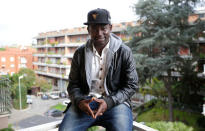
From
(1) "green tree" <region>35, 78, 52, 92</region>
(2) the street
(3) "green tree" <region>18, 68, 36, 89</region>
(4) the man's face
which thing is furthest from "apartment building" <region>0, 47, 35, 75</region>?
(4) the man's face

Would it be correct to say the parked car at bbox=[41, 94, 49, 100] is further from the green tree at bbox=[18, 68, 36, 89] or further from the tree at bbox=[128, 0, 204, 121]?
the tree at bbox=[128, 0, 204, 121]

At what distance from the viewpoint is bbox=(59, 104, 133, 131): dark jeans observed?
76 cm

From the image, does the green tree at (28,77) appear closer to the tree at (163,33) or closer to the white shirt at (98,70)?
the tree at (163,33)

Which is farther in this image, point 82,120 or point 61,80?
point 61,80

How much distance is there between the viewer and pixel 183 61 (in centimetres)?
450

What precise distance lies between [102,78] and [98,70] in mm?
39

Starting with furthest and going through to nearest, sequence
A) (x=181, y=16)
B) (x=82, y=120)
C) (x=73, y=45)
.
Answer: (x=73, y=45)
(x=181, y=16)
(x=82, y=120)

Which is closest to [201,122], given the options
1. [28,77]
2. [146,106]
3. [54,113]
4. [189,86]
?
[189,86]

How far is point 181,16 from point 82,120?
13.3 ft

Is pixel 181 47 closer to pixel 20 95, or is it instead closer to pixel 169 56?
pixel 169 56

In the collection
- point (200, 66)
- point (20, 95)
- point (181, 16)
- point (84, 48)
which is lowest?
point (20, 95)

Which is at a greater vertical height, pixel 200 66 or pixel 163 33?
pixel 163 33

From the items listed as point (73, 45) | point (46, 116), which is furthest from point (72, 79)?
point (73, 45)

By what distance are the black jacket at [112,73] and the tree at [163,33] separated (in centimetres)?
356
